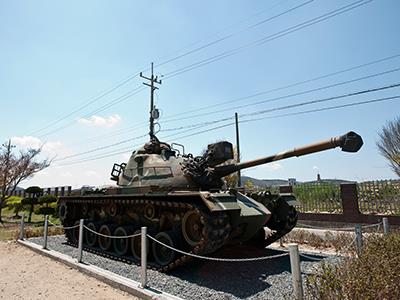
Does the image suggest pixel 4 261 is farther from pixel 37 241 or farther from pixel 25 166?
pixel 25 166

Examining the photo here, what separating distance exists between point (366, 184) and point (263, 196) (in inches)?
258

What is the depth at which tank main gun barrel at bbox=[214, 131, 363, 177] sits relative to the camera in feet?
20.0

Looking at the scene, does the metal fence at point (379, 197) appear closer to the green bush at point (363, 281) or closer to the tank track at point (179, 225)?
the tank track at point (179, 225)

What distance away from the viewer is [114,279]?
21.9 ft

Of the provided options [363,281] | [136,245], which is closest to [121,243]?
[136,245]

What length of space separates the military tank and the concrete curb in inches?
37.8

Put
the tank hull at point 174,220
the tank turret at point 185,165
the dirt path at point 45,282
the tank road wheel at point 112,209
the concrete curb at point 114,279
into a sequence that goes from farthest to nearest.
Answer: the tank road wheel at point 112,209 < the tank turret at point 185,165 < the tank hull at point 174,220 < the dirt path at point 45,282 < the concrete curb at point 114,279

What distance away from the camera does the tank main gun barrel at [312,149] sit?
20.0 ft

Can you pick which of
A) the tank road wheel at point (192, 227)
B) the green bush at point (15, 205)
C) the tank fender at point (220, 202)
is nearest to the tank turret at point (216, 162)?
the tank road wheel at point (192, 227)

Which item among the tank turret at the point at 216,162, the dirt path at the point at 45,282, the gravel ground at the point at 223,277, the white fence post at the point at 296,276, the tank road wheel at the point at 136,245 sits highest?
the tank turret at the point at 216,162

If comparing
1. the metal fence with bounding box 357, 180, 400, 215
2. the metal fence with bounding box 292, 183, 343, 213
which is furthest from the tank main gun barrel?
the metal fence with bounding box 292, 183, 343, 213

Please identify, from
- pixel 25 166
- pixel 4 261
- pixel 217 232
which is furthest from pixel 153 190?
pixel 25 166

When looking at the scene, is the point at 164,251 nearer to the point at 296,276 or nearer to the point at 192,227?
the point at 192,227

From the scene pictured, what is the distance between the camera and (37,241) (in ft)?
39.5
